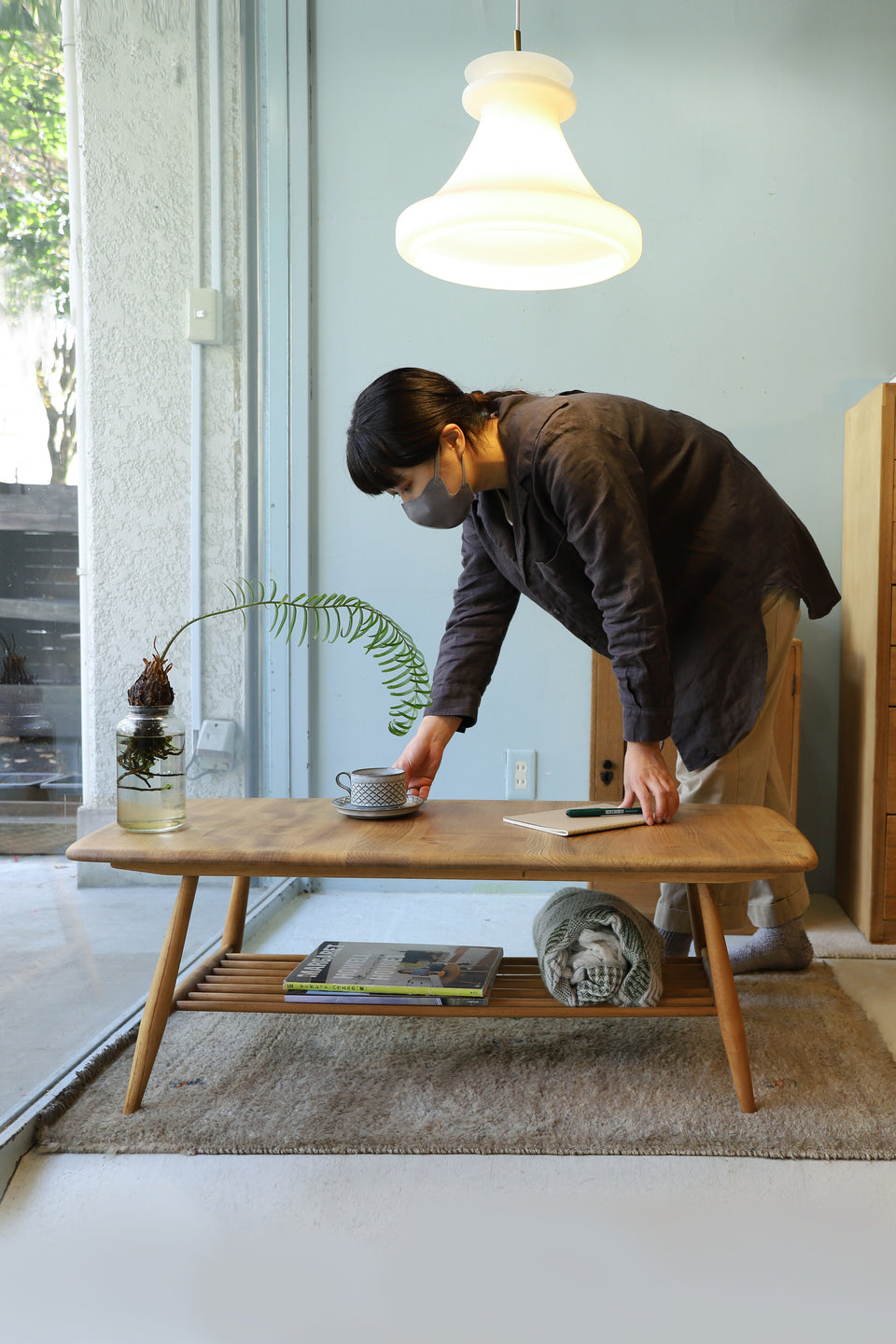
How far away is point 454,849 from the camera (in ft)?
4.11

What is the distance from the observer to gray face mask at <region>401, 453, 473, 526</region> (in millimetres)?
1441

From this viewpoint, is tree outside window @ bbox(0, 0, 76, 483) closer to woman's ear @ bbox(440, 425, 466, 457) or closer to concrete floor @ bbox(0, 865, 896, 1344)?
woman's ear @ bbox(440, 425, 466, 457)

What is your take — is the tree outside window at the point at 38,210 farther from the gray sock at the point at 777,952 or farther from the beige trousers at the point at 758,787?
the gray sock at the point at 777,952

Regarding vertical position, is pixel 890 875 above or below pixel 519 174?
below

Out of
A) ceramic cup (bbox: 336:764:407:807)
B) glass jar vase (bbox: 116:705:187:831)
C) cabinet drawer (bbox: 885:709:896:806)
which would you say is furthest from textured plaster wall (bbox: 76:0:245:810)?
cabinet drawer (bbox: 885:709:896:806)

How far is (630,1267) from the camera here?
42.0 inches

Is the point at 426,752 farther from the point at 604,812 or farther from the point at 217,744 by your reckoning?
the point at 217,744

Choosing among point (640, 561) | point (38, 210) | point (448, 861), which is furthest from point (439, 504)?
point (38, 210)

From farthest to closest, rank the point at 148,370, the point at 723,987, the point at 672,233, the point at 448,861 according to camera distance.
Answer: the point at 672,233, the point at 148,370, the point at 723,987, the point at 448,861

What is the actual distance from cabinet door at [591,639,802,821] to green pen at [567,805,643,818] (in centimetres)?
82

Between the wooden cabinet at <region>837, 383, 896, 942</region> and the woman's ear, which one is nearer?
the woman's ear

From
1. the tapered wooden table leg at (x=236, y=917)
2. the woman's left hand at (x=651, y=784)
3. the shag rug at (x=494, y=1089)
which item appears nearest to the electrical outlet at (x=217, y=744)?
the tapered wooden table leg at (x=236, y=917)

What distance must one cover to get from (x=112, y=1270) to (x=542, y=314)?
88.0 inches

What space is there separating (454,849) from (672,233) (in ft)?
6.32
